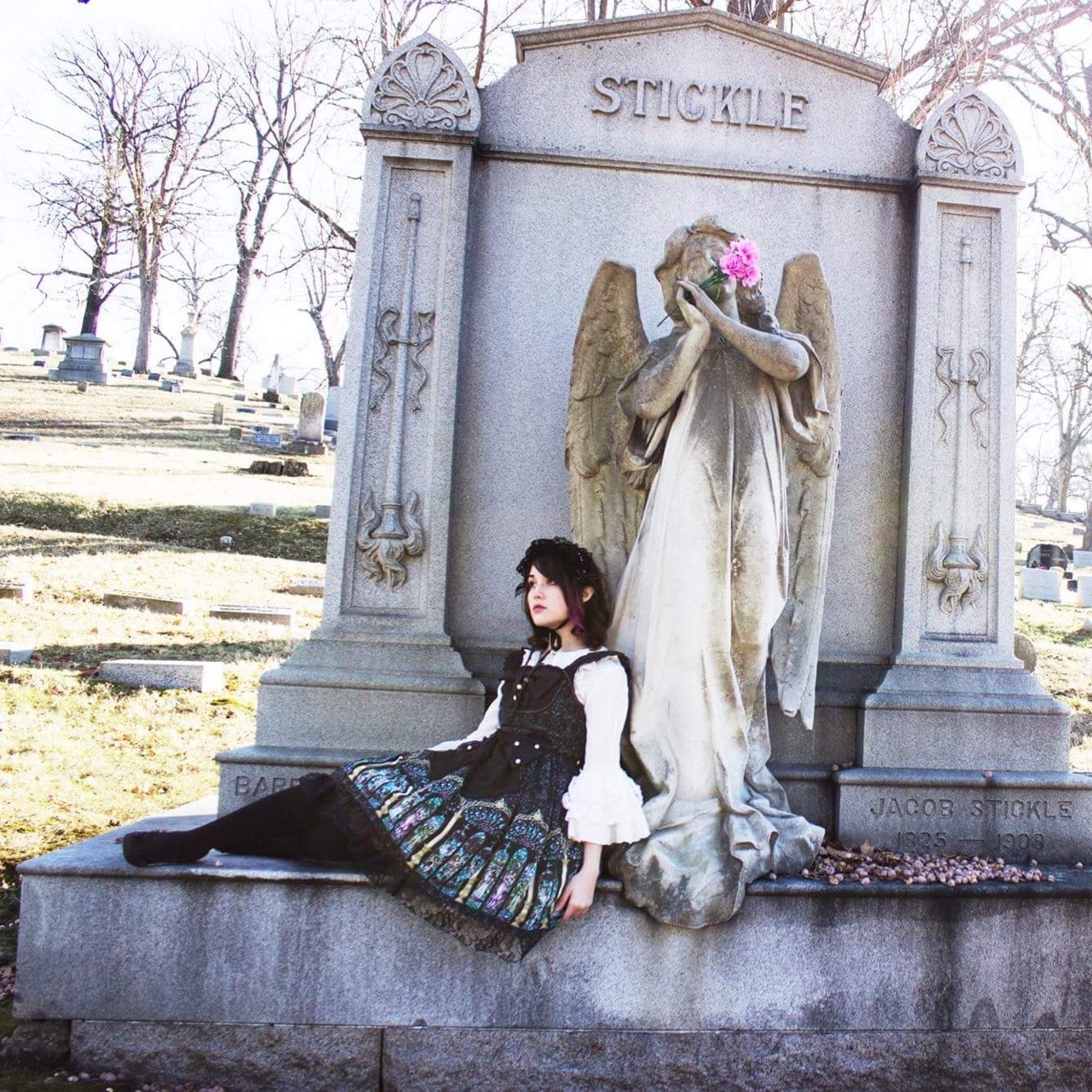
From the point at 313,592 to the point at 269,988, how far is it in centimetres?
969

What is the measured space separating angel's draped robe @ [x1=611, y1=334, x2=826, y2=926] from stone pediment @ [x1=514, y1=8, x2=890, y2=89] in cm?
160

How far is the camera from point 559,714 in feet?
11.9

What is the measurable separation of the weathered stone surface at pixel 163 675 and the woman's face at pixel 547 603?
17.7 feet

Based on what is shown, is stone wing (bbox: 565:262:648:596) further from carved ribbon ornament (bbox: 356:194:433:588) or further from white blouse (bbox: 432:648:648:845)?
white blouse (bbox: 432:648:648:845)

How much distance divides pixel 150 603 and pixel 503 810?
8675 mm

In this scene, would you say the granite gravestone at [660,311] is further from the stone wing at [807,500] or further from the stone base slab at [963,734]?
the stone wing at [807,500]

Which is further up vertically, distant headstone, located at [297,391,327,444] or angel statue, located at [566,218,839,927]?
distant headstone, located at [297,391,327,444]

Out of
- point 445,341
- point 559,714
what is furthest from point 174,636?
point 559,714

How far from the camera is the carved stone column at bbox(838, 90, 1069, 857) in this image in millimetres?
4344

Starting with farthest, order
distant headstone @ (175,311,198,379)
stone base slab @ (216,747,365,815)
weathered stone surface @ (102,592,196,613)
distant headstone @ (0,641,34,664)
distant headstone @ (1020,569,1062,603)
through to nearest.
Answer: distant headstone @ (175,311,198,379), distant headstone @ (1020,569,1062,603), weathered stone surface @ (102,592,196,613), distant headstone @ (0,641,34,664), stone base slab @ (216,747,365,815)

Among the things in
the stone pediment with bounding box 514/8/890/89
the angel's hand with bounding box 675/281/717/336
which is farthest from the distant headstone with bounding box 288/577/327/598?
the angel's hand with bounding box 675/281/717/336

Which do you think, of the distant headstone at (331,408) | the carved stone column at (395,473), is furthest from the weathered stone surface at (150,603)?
the distant headstone at (331,408)

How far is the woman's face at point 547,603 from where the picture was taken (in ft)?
12.3

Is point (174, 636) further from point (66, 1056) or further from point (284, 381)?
point (284, 381)
